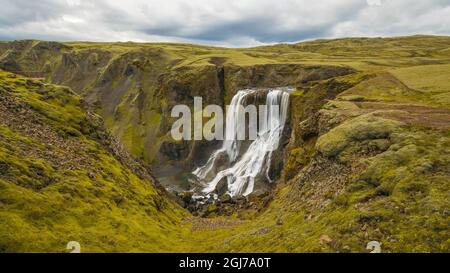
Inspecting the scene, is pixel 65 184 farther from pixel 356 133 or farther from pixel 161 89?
pixel 161 89

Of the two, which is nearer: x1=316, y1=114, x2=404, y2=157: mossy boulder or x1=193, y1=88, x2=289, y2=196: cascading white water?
x1=316, y1=114, x2=404, y2=157: mossy boulder

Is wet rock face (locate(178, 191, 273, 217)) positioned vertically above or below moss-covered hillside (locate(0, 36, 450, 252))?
below

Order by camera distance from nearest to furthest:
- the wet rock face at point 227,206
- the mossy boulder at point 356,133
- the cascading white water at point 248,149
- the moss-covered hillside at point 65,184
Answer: the moss-covered hillside at point 65,184, the mossy boulder at point 356,133, the wet rock face at point 227,206, the cascading white water at point 248,149

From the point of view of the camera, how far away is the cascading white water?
76.8m

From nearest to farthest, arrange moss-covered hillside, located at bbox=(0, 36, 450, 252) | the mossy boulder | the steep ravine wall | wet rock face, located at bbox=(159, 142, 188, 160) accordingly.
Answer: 1. moss-covered hillside, located at bbox=(0, 36, 450, 252)
2. the mossy boulder
3. wet rock face, located at bbox=(159, 142, 188, 160)
4. the steep ravine wall

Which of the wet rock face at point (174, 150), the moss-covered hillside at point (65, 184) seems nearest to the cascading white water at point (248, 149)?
the wet rock face at point (174, 150)

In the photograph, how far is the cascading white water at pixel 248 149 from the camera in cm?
7675

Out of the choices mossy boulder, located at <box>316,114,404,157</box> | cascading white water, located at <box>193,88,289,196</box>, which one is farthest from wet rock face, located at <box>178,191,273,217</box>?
mossy boulder, located at <box>316,114,404,157</box>

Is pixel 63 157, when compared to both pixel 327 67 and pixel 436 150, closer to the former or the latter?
pixel 436 150

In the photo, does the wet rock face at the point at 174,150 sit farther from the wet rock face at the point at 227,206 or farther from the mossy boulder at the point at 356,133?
the mossy boulder at the point at 356,133

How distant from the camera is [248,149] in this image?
8662cm

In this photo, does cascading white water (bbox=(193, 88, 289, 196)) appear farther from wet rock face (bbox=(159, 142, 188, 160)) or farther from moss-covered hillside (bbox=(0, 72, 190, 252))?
moss-covered hillside (bbox=(0, 72, 190, 252))

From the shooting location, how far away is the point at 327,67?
338 ft

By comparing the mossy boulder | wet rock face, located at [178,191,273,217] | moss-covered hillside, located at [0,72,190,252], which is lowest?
wet rock face, located at [178,191,273,217]
